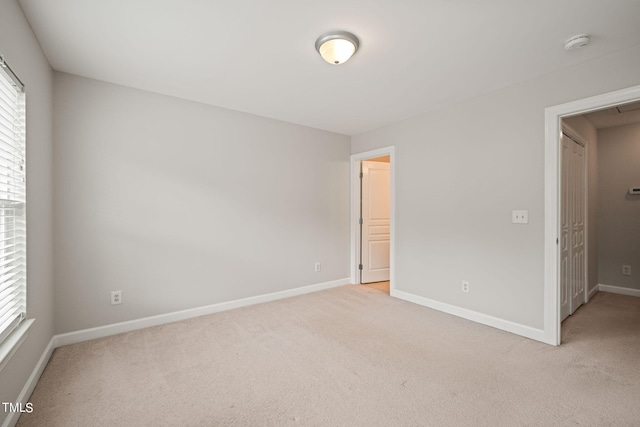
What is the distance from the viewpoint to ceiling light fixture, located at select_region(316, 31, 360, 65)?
2010 millimetres

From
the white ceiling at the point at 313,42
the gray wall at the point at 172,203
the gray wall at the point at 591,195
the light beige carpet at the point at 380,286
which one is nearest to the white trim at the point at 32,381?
the gray wall at the point at 172,203

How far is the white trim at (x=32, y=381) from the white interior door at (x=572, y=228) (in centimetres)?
423

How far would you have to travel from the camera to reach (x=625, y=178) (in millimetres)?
4062

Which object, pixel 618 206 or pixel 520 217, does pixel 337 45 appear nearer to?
pixel 520 217

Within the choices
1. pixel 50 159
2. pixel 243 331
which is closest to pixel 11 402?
pixel 243 331

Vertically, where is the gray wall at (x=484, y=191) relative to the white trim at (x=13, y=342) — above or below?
above

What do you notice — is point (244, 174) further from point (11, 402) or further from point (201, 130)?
point (11, 402)

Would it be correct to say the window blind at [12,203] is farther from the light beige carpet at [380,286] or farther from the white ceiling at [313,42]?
the light beige carpet at [380,286]

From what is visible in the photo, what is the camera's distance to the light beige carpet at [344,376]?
1678 mm

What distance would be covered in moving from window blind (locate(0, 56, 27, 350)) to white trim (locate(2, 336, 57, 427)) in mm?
409

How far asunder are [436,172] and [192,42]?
2.81m

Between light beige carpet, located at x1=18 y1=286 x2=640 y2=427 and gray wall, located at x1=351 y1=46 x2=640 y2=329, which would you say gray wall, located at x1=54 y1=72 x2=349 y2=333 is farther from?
gray wall, located at x1=351 y1=46 x2=640 y2=329

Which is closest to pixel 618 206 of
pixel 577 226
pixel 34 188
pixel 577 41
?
pixel 577 226

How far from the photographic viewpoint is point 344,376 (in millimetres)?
2070
